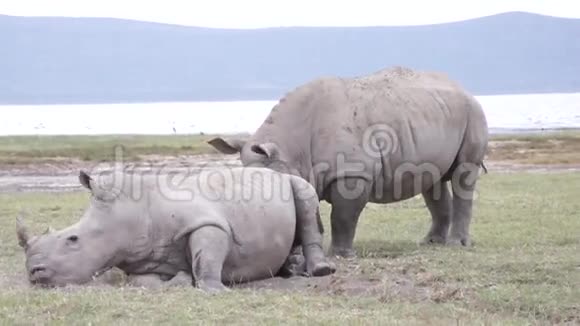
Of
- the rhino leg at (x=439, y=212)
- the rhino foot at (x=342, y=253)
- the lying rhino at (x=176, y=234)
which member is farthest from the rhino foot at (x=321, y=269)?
the rhino leg at (x=439, y=212)

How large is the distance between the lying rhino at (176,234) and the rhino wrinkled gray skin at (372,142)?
1502mm

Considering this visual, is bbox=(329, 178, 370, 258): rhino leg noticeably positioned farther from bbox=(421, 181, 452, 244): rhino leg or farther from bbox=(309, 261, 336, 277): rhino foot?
bbox=(421, 181, 452, 244): rhino leg

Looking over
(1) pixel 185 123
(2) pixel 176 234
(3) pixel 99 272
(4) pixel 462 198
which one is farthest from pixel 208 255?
(1) pixel 185 123

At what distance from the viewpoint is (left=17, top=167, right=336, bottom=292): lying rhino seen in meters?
9.78

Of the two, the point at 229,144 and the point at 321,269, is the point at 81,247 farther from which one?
the point at 229,144

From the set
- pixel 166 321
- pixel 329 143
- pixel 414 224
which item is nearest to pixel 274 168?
pixel 329 143

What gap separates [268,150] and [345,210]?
42.9 inches

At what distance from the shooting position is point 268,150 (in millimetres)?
12094

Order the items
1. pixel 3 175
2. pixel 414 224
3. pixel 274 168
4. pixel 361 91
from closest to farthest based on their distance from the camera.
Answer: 1. pixel 274 168
2. pixel 361 91
3. pixel 414 224
4. pixel 3 175

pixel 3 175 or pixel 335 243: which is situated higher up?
pixel 335 243

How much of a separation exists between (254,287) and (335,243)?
7.77 ft

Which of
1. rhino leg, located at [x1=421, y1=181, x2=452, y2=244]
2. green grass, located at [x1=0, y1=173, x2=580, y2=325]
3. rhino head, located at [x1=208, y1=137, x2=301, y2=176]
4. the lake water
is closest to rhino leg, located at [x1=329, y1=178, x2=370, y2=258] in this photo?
green grass, located at [x1=0, y1=173, x2=580, y2=325]

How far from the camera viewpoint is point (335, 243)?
12578 millimetres

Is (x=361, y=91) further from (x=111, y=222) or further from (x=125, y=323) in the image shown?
(x=125, y=323)
